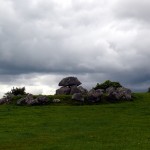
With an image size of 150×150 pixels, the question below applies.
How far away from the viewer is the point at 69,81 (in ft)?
306

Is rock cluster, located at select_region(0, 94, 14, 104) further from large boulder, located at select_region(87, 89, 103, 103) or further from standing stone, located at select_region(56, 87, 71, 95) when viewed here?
large boulder, located at select_region(87, 89, 103, 103)

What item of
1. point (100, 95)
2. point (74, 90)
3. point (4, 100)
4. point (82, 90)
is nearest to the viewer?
point (100, 95)

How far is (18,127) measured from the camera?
157 ft

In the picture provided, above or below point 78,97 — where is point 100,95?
above

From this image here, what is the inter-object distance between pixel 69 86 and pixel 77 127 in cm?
4664

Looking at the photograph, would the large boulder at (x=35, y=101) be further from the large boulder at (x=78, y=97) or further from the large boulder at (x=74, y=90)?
the large boulder at (x=74, y=90)

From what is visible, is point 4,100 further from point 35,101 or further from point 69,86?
point 69,86

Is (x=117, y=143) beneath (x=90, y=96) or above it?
beneath

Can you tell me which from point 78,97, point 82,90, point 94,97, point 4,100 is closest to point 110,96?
point 94,97

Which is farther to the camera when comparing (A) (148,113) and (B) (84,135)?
(A) (148,113)

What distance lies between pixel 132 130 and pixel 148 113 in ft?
59.9

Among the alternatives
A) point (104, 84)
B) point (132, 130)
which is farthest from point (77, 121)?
point (104, 84)

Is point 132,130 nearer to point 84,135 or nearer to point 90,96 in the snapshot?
point 84,135

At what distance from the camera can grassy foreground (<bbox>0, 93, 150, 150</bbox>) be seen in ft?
111
